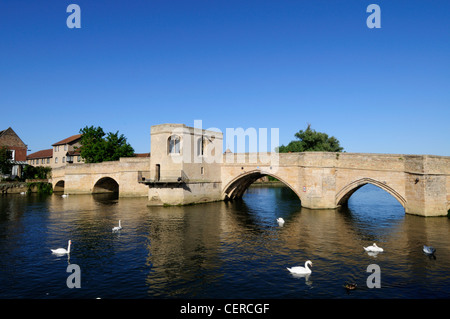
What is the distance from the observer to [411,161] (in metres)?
28.9

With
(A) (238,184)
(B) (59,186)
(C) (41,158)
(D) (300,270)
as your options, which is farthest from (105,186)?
(D) (300,270)

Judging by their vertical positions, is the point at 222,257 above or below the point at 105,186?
below

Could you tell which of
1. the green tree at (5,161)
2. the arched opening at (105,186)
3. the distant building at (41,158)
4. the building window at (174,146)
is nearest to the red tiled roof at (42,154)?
the distant building at (41,158)

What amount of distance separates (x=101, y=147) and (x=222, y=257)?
176ft

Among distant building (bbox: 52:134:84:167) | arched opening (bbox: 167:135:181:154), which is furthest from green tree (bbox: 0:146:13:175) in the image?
arched opening (bbox: 167:135:181:154)

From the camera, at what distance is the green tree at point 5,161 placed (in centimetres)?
7112

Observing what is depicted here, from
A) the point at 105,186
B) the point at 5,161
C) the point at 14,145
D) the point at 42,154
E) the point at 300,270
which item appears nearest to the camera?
the point at 300,270

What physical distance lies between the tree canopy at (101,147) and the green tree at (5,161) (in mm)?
21502

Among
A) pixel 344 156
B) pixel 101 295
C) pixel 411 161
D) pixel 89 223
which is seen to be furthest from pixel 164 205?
pixel 411 161

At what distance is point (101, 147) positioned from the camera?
63719mm

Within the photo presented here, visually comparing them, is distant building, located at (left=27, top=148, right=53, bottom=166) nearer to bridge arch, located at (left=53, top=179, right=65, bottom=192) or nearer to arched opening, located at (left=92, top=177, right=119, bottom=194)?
bridge arch, located at (left=53, top=179, right=65, bottom=192)

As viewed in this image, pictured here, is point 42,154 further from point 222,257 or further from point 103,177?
point 222,257

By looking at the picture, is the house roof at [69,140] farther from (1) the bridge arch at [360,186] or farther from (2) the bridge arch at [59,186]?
(1) the bridge arch at [360,186]
